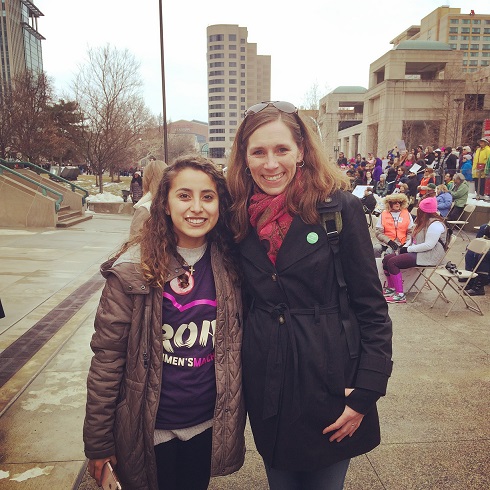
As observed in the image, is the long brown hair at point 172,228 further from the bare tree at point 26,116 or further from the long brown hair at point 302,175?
the bare tree at point 26,116

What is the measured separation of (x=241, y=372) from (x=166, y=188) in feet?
2.75

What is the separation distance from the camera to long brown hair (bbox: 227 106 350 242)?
1606 millimetres

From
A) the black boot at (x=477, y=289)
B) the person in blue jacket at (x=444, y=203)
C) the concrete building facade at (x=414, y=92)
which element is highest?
the concrete building facade at (x=414, y=92)

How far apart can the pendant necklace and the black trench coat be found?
0.30 meters

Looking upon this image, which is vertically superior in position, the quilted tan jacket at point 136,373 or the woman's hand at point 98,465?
the quilted tan jacket at point 136,373

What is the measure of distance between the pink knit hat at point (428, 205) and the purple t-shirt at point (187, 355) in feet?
17.1

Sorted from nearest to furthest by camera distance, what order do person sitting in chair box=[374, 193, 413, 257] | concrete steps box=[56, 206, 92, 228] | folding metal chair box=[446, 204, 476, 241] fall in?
1. person sitting in chair box=[374, 193, 413, 257]
2. folding metal chair box=[446, 204, 476, 241]
3. concrete steps box=[56, 206, 92, 228]

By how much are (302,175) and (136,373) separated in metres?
1.03

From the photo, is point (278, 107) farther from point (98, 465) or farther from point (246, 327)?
point (98, 465)

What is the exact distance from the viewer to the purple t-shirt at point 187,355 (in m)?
1.71

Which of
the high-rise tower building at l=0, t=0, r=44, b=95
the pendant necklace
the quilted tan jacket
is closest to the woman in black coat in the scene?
the quilted tan jacket

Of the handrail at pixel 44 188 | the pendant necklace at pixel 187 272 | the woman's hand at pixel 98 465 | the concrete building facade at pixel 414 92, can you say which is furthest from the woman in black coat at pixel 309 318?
the concrete building facade at pixel 414 92

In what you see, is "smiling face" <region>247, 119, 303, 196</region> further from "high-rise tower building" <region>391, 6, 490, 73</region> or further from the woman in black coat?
"high-rise tower building" <region>391, 6, 490, 73</region>

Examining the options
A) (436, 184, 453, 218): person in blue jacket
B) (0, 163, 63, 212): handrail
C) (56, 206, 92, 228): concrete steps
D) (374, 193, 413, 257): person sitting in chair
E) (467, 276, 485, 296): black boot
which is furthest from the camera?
(56, 206, 92, 228): concrete steps
